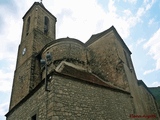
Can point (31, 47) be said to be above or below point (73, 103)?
above

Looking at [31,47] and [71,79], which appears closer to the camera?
[71,79]

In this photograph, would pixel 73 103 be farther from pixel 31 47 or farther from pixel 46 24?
pixel 46 24

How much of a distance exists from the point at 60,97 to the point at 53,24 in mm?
12416

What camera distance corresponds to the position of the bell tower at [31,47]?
11.7m

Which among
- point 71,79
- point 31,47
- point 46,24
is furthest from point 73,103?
point 46,24

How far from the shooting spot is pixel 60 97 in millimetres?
6078

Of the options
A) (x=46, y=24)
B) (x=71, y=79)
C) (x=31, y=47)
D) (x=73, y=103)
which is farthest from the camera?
(x=46, y=24)

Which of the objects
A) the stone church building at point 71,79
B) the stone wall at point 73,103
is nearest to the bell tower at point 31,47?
the stone church building at point 71,79

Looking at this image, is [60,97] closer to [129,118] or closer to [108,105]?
[108,105]

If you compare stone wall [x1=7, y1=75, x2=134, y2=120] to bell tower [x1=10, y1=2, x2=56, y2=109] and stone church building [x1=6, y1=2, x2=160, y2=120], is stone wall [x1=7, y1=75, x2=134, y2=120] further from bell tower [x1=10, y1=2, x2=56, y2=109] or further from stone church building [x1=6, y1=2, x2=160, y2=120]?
bell tower [x1=10, y1=2, x2=56, y2=109]

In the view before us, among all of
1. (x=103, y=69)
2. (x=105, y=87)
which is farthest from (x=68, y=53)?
(x=105, y=87)

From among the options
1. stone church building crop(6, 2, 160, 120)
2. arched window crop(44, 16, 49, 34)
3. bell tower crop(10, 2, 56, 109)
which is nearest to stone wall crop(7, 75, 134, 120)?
stone church building crop(6, 2, 160, 120)

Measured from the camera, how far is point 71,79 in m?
6.83

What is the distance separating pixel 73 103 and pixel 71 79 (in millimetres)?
1040
